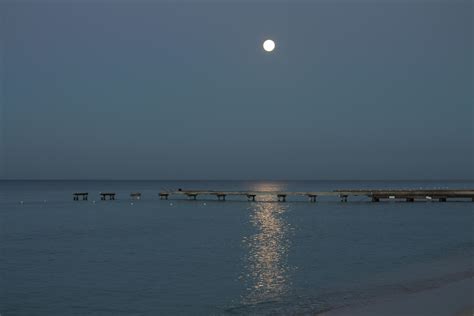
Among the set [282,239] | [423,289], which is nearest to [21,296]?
[423,289]

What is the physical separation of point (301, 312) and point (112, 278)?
970 centimetres

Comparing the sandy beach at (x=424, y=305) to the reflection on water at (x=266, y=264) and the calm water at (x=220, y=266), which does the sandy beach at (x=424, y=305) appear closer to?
the calm water at (x=220, y=266)

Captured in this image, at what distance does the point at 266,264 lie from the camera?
27531mm

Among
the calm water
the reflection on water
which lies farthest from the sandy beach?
the reflection on water

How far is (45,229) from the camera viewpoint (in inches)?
1916

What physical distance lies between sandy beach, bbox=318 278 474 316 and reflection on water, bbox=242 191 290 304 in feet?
12.2

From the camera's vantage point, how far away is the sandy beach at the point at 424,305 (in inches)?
625

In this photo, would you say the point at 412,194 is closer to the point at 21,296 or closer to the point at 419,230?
the point at 419,230

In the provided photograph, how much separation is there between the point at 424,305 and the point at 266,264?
11.6 metres

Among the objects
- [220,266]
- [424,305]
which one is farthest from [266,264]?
[424,305]

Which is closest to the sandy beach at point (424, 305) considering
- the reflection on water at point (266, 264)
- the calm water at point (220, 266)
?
the calm water at point (220, 266)

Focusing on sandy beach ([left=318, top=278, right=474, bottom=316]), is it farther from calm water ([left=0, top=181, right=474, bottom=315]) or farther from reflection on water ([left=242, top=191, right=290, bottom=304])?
reflection on water ([left=242, top=191, right=290, bottom=304])

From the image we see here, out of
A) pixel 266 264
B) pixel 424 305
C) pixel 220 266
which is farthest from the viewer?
pixel 266 264

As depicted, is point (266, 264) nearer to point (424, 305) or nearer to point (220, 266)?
point (220, 266)
